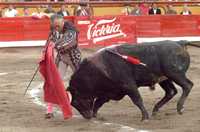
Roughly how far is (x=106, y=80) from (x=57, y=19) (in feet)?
3.55

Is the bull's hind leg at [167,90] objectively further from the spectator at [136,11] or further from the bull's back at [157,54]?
the spectator at [136,11]

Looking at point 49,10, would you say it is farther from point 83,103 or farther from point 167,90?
point 83,103

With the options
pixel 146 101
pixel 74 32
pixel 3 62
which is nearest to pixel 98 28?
pixel 3 62

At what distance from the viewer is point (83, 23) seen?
20.1m

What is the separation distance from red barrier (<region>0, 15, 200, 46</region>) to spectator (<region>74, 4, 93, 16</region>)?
0.41 meters

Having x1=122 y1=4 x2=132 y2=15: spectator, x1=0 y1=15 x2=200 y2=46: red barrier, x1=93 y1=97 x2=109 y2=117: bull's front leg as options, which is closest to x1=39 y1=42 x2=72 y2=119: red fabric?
x1=93 y1=97 x2=109 y2=117: bull's front leg

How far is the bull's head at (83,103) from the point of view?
867cm

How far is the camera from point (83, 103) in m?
8.67

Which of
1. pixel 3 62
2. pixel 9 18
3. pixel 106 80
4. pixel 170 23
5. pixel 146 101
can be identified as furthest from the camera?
pixel 170 23

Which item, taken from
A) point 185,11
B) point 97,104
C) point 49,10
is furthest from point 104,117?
point 185,11

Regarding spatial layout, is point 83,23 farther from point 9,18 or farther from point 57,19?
point 57,19

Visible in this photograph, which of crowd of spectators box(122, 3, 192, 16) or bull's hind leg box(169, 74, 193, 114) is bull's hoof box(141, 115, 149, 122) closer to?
bull's hind leg box(169, 74, 193, 114)

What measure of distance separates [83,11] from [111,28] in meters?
1.09

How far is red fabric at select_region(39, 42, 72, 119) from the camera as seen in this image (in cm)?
876
